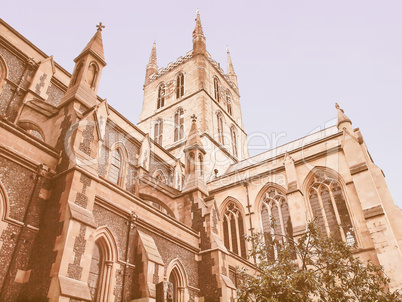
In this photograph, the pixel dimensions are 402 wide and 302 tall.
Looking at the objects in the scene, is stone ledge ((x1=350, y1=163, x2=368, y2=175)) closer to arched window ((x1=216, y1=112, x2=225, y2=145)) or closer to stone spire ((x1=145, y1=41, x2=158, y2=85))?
arched window ((x1=216, y1=112, x2=225, y2=145))

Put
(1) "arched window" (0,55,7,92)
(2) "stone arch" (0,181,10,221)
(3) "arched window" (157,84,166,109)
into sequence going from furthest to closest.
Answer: (3) "arched window" (157,84,166,109), (1) "arched window" (0,55,7,92), (2) "stone arch" (0,181,10,221)

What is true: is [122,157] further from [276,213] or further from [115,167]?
[276,213]

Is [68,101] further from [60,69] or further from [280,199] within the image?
[280,199]

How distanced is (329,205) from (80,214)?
14181 millimetres

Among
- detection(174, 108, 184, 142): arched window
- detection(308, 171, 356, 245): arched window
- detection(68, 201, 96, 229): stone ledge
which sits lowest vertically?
detection(68, 201, 96, 229): stone ledge

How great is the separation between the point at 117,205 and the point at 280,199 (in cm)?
1261

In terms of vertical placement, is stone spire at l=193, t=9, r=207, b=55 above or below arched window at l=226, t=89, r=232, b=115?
above

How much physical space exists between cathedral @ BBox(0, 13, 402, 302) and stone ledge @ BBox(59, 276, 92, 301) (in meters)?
0.03

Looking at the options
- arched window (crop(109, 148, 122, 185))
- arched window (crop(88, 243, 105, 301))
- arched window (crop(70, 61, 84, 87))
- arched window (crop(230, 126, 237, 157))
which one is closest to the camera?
arched window (crop(88, 243, 105, 301))

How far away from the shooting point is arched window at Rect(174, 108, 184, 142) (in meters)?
31.7

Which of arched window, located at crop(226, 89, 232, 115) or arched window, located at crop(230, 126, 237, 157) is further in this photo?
arched window, located at crop(226, 89, 232, 115)

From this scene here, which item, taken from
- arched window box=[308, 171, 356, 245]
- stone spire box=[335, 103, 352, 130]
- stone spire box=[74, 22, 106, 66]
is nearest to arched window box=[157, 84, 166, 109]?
stone spire box=[335, 103, 352, 130]

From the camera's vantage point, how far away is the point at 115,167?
1717 centimetres

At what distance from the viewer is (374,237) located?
1468 centimetres
